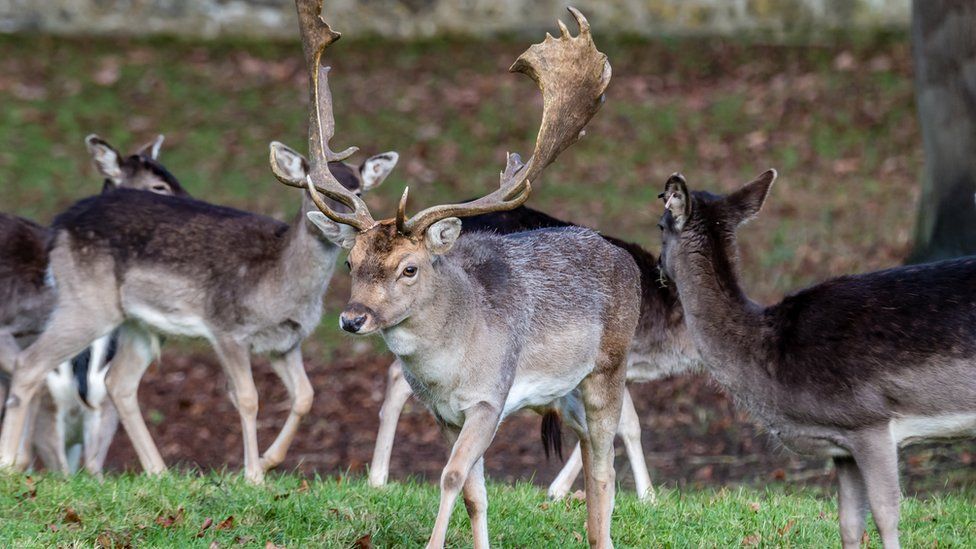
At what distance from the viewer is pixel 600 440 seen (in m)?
6.23

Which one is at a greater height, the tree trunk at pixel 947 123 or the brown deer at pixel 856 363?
the tree trunk at pixel 947 123

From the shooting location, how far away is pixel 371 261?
549 centimetres

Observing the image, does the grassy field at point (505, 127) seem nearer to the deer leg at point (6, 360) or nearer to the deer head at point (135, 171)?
the deer head at point (135, 171)

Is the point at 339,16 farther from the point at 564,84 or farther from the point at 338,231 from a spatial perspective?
the point at 338,231

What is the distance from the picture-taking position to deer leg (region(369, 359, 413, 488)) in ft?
26.5

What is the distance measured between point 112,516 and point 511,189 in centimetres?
233

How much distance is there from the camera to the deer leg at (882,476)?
5.62 metres

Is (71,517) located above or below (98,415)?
below

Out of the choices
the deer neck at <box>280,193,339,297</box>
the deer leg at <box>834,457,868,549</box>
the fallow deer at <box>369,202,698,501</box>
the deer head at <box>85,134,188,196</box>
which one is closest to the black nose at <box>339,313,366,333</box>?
the deer leg at <box>834,457,868,549</box>

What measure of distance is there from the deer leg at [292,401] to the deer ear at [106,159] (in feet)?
7.95

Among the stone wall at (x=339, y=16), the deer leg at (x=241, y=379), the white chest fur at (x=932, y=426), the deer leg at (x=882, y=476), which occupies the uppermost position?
the stone wall at (x=339, y=16)

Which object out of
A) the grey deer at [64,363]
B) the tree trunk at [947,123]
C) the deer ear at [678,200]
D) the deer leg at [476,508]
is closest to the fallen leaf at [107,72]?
the grey deer at [64,363]

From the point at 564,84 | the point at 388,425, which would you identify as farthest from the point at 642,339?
the point at 564,84

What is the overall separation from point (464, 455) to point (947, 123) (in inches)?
237
